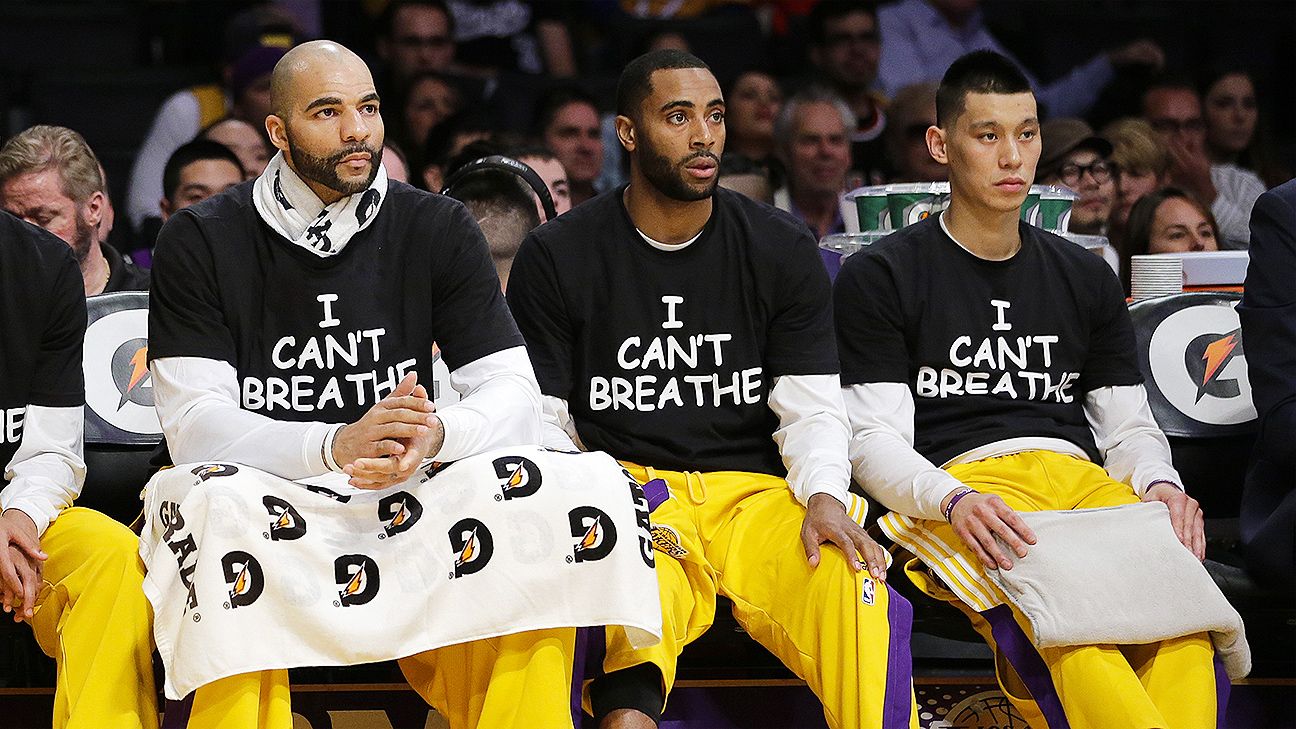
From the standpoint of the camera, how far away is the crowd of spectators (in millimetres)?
5516

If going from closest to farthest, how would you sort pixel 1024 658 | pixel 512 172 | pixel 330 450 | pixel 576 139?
pixel 330 450 → pixel 1024 658 → pixel 512 172 → pixel 576 139

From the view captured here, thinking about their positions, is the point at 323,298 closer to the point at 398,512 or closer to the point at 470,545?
the point at 398,512

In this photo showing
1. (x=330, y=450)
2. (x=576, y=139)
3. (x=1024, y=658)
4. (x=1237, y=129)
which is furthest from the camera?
(x=1237, y=129)

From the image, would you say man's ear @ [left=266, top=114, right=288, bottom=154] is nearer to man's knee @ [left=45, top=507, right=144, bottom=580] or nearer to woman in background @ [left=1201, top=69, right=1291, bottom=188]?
man's knee @ [left=45, top=507, right=144, bottom=580]

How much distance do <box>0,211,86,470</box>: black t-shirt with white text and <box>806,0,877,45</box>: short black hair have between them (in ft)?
13.9

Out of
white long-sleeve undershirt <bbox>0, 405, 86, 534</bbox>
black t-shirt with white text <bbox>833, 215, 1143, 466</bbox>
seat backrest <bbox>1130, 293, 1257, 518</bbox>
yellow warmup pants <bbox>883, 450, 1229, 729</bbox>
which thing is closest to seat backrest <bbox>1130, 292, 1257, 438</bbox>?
seat backrest <bbox>1130, 293, 1257, 518</bbox>

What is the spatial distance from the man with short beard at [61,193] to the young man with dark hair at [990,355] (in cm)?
194

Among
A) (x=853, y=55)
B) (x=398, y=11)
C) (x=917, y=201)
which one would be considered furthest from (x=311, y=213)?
(x=853, y=55)

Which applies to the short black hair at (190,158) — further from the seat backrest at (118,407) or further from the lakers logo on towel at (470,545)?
the lakers logo on towel at (470,545)

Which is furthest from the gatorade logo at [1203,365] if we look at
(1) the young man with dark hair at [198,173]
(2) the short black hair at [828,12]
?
(2) the short black hair at [828,12]

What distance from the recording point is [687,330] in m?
3.47

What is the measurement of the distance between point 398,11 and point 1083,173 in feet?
9.68

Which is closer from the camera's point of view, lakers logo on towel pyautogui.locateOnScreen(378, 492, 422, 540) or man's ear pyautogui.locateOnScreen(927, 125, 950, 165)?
lakers logo on towel pyautogui.locateOnScreen(378, 492, 422, 540)

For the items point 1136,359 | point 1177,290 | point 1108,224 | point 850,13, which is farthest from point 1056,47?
point 1136,359
